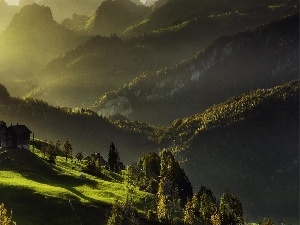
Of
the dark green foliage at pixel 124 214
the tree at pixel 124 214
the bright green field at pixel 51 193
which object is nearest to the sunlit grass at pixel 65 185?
the bright green field at pixel 51 193

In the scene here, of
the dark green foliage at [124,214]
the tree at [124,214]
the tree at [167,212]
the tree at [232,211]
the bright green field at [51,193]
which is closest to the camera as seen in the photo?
the tree at [124,214]

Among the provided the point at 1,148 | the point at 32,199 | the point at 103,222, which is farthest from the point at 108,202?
the point at 1,148

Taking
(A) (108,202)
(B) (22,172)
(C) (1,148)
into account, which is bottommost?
(A) (108,202)

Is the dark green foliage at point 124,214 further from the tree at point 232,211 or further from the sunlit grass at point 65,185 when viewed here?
the tree at point 232,211

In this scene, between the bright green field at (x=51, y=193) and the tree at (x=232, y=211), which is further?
the tree at (x=232, y=211)

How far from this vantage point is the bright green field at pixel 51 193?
137 meters

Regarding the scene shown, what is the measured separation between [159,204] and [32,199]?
43.2 meters

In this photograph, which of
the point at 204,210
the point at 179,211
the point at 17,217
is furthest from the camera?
the point at 179,211

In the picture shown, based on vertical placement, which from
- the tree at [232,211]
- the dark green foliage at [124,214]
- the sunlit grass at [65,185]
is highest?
the sunlit grass at [65,185]

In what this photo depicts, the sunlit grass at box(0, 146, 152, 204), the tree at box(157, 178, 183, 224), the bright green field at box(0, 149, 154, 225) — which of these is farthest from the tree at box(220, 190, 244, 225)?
the sunlit grass at box(0, 146, 152, 204)

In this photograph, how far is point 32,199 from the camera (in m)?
142

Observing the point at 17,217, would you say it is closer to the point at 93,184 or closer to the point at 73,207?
the point at 73,207

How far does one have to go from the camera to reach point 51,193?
150m

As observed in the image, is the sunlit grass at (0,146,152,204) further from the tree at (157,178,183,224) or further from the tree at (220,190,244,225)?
the tree at (220,190,244,225)
